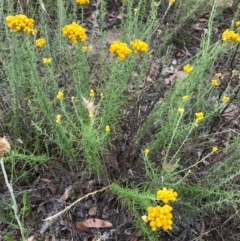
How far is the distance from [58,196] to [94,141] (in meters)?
0.71

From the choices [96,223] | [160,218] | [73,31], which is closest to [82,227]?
[96,223]

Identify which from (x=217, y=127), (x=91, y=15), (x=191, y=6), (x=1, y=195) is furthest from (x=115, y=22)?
(x=1, y=195)

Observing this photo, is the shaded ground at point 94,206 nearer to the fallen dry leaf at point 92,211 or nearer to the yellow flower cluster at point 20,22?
the fallen dry leaf at point 92,211

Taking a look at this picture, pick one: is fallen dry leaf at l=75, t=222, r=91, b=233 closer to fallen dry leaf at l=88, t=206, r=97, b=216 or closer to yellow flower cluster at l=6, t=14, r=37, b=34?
fallen dry leaf at l=88, t=206, r=97, b=216

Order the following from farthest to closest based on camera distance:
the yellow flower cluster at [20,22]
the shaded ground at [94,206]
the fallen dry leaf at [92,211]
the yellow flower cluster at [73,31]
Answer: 1. the fallen dry leaf at [92,211]
2. the shaded ground at [94,206]
3. the yellow flower cluster at [73,31]
4. the yellow flower cluster at [20,22]

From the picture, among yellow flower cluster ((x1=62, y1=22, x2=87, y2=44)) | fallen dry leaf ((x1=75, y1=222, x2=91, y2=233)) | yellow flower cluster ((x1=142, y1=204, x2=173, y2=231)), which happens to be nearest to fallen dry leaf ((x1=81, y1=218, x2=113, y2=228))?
fallen dry leaf ((x1=75, y1=222, x2=91, y2=233))

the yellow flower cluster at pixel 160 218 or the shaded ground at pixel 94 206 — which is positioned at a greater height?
the yellow flower cluster at pixel 160 218

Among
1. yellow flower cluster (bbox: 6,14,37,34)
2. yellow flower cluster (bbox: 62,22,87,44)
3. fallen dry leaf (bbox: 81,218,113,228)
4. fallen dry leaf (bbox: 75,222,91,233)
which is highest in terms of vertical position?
yellow flower cluster (bbox: 6,14,37,34)

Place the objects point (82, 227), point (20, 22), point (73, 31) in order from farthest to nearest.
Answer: point (82, 227)
point (73, 31)
point (20, 22)

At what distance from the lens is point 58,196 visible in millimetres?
2838

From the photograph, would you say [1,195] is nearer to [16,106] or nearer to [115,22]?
[16,106]

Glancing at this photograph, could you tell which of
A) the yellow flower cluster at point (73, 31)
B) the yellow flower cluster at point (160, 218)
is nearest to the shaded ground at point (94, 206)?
the yellow flower cluster at point (73, 31)

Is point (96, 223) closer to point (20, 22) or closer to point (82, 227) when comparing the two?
point (82, 227)

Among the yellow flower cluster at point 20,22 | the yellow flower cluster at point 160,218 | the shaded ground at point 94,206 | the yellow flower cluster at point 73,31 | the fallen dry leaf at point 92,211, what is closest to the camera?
the yellow flower cluster at point 160,218
